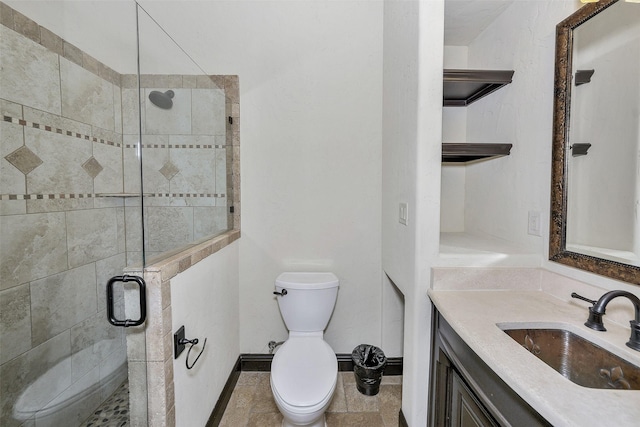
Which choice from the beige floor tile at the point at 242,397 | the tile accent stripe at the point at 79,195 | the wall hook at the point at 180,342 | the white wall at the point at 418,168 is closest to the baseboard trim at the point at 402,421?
the white wall at the point at 418,168

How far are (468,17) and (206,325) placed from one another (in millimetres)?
2283

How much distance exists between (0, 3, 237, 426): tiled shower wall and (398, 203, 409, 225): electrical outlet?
1162 mm

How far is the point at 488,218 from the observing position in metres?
1.71

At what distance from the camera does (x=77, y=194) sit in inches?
56.6

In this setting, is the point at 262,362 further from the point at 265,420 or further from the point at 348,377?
the point at 348,377

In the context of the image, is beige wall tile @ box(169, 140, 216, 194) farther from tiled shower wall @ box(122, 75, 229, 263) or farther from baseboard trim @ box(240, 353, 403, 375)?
baseboard trim @ box(240, 353, 403, 375)

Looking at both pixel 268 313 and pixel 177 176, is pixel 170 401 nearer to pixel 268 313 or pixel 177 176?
pixel 268 313

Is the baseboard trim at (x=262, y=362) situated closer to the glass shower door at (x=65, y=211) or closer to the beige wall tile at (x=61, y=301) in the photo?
the glass shower door at (x=65, y=211)

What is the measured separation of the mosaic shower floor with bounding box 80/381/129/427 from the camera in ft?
3.64

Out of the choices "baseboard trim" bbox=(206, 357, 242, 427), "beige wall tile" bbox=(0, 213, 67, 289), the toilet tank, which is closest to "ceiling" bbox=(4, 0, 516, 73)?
"beige wall tile" bbox=(0, 213, 67, 289)

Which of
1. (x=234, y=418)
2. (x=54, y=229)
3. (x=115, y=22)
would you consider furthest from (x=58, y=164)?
(x=234, y=418)

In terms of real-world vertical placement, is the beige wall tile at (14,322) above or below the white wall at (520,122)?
below

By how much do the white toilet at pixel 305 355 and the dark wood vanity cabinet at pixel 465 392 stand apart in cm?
50

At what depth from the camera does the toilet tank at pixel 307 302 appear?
5.87ft
